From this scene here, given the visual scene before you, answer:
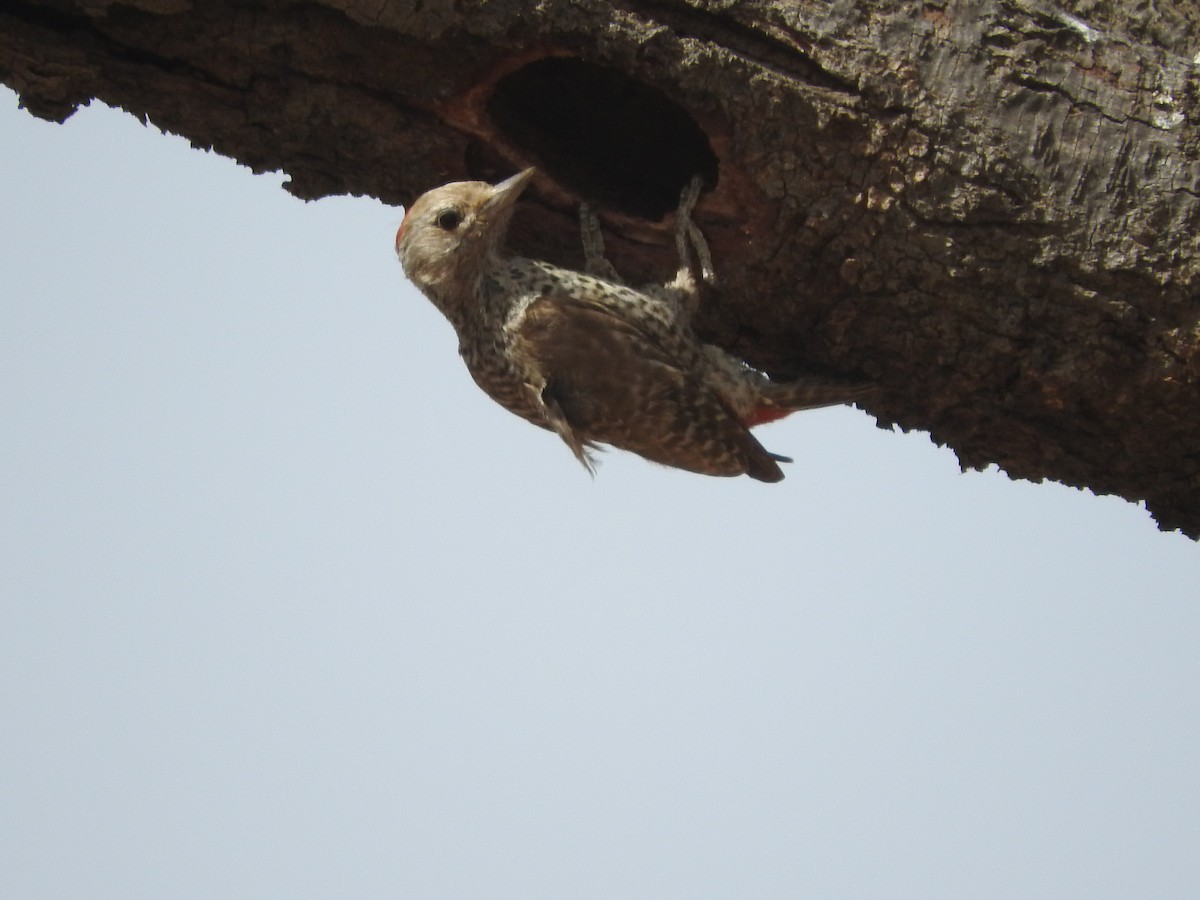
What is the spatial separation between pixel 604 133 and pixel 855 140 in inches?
37.7

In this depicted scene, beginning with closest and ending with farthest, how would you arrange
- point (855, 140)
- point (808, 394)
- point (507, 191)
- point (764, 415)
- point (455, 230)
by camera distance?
point (855, 140)
point (507, 191)
point (808, 394)
point (455, 230)
point (764, 415)

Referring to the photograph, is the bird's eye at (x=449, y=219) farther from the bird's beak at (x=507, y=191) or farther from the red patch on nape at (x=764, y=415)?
the red patch on nape at (x=764, y=415)

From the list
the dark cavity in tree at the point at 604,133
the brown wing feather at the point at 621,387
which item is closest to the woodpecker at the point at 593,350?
the brown wing feather at the point at 621,387

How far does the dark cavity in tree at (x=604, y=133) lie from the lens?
3.70m

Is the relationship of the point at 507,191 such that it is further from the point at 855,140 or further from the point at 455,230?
the point at 855,140

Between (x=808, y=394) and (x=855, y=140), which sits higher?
(x=855, y=140)

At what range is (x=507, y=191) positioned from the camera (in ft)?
12.9

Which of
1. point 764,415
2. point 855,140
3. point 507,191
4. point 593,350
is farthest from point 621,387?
point 855,140

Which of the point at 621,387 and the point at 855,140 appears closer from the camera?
the point at 855,140

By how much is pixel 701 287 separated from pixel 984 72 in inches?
44.5

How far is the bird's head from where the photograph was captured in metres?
3.99

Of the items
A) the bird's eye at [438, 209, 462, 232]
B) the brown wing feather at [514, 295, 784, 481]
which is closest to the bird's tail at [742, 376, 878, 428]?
the brown wing feather at [514, 295, 784, 481]

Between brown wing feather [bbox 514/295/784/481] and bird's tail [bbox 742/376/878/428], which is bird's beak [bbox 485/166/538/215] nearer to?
brown wing feather [bbox 514/295/784/481]

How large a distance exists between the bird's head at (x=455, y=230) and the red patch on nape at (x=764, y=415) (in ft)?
3.68
